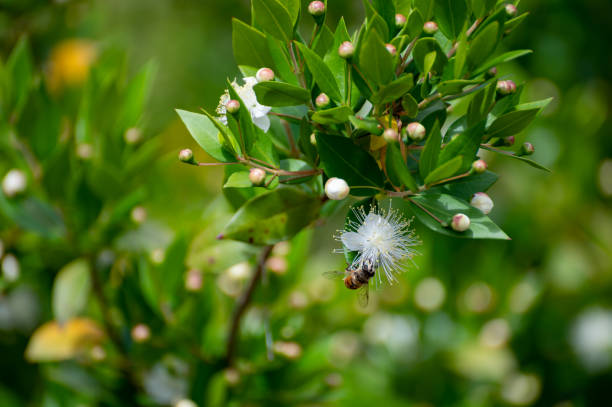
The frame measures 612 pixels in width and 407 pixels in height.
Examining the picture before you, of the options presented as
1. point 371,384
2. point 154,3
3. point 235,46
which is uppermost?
point 235,46

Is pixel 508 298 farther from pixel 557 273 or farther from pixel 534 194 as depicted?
pixel 534 194

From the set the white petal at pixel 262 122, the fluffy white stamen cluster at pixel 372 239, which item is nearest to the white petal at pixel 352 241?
the fluffy white stamen cluster at pixel 372 239

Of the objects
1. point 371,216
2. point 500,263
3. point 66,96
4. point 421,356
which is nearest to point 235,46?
point 371,216

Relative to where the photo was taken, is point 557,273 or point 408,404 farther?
point 557,273

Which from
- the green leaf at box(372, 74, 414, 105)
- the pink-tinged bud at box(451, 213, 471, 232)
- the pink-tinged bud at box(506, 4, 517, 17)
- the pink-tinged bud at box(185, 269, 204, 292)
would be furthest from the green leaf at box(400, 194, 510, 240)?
the pink-tinged bud at box(185, 269, 204, 292)

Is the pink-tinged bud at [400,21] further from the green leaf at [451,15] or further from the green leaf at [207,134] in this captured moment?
the green leaf at [207,134]

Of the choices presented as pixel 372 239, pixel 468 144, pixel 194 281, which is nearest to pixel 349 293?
pixel 194 281

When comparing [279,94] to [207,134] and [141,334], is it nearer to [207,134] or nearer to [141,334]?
[207,134]
